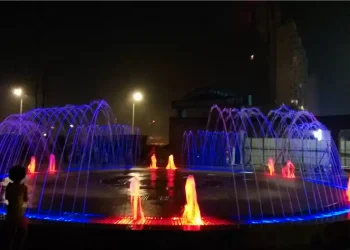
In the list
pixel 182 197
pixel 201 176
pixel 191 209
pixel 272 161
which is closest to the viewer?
pixel 191 209

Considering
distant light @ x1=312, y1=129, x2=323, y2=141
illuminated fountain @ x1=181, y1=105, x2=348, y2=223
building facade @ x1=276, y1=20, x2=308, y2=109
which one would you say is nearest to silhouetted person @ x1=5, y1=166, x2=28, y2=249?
illuminated fountain @ x1=181, y1=105, x2=348, y2=223

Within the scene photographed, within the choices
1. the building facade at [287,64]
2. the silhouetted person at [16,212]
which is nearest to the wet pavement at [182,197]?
the silhouetted person at [16,212]

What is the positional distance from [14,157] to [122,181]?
14.7 m

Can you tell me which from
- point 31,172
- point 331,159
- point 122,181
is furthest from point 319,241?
point 331,159

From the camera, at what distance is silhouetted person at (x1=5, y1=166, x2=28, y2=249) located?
5785 millimetres

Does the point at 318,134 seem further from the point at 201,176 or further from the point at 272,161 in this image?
the point at 201,176

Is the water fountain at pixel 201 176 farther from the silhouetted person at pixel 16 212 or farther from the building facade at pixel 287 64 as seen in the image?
the building facade at pixel 287 64

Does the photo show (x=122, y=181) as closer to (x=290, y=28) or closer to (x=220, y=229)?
(x=220, y=229)

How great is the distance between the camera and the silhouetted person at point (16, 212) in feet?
19.0

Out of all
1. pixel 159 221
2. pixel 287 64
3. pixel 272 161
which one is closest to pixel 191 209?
pixel 159 221

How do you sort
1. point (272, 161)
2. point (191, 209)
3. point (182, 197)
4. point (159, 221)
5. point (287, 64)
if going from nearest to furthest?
1. point (159, 221)
2. point (191, 209)
3. point (182, 197)
4. point (272, 161)
5. point (287, 64)

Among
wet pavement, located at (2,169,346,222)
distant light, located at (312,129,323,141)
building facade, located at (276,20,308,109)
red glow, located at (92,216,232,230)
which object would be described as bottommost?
red glow, located at (92,216,232,230)

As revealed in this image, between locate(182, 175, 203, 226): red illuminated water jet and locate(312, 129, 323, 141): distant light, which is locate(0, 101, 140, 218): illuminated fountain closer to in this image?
locate(182, 175, 203, 226): red illuminated water jet

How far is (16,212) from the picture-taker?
5.79 meters
